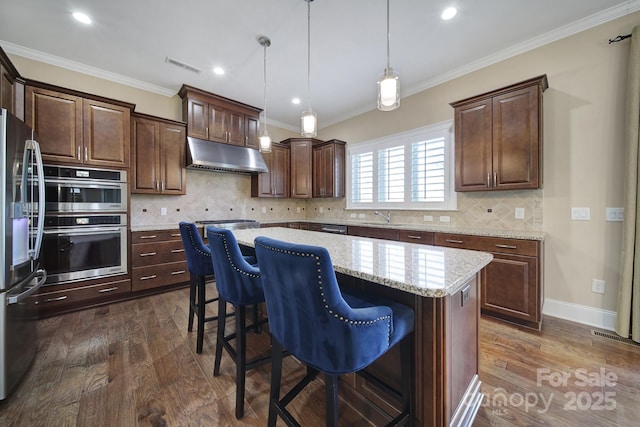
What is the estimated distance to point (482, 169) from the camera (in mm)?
2771

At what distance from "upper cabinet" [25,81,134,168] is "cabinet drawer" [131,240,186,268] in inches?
42.2

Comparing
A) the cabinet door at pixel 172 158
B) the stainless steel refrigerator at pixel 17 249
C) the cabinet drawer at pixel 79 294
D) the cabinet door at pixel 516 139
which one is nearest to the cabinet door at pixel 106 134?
the cabinet door at pixel 172 158

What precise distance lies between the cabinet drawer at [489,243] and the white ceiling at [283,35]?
2.17m

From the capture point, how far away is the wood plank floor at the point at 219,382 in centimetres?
138

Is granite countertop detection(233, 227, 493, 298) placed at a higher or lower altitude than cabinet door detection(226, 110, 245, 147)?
lower

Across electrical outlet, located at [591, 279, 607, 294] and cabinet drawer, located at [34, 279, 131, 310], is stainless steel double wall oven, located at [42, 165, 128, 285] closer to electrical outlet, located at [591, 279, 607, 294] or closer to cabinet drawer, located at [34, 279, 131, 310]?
cabinet drawer, located at [34, 279, 131, 310]

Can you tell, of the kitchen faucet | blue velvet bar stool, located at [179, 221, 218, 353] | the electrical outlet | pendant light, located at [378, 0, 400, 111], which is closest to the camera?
pendant light, located at [378, 0, 400, 111]

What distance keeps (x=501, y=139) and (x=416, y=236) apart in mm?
1393

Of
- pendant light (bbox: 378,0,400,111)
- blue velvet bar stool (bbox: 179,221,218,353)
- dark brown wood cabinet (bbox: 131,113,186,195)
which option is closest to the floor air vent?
pendant light (bbox: 378,0,400,111)

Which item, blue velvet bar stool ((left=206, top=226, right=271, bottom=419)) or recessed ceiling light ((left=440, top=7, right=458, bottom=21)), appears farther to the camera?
recessed ceiling light ((left=440, top=7, right=458, bottom=21))

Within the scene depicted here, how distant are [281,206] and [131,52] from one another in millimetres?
3361

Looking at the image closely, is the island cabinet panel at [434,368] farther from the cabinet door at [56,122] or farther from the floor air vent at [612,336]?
the cabinet door at [56,122]

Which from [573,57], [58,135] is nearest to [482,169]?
[573,57]

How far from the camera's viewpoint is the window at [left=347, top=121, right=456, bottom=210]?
11.1ft
